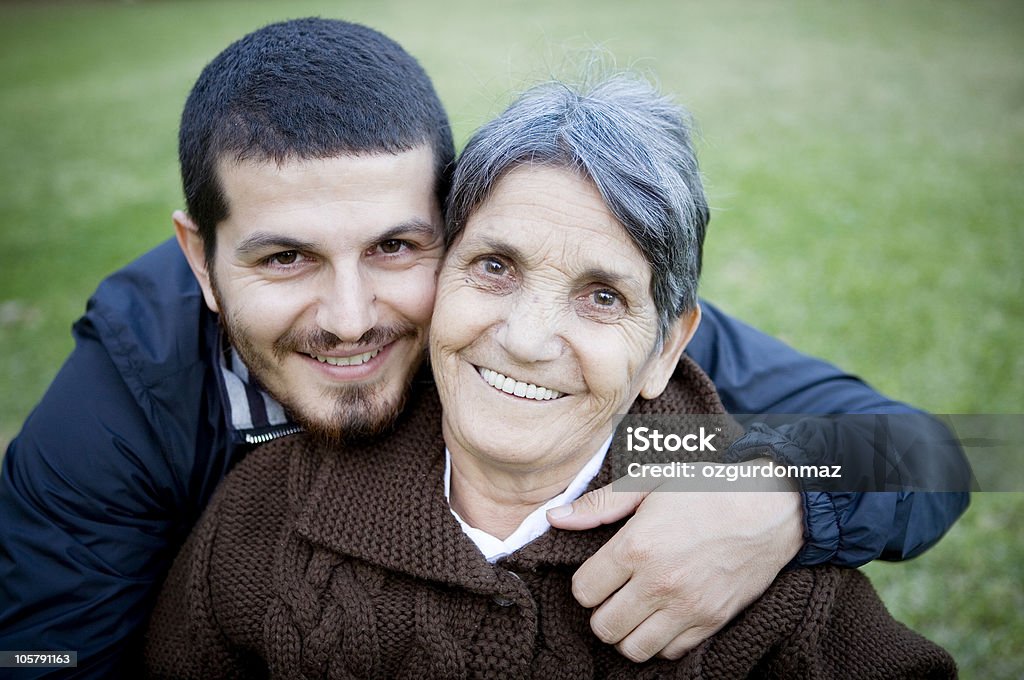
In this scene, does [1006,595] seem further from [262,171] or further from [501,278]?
[262,171]

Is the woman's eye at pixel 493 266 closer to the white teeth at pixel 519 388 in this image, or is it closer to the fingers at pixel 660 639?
the white teeth at pixel 519 388

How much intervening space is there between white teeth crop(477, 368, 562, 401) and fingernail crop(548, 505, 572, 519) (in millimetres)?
362

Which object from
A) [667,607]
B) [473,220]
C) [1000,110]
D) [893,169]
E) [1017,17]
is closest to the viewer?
[667,607]

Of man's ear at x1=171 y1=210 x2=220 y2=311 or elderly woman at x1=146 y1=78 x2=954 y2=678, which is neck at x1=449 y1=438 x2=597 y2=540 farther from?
man's ear at x1=171 y1=210 x2=220 y2=311

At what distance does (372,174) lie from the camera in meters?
2.40

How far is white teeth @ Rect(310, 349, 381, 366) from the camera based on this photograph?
8.46 ft

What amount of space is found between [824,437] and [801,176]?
733 centimetres

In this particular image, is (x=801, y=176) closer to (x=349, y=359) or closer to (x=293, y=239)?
(x=349, y=359)

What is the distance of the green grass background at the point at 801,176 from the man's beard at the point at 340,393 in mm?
776

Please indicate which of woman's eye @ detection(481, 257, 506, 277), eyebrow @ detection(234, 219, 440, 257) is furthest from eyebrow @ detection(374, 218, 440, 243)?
woman's eye @ detection(481, 257, 506, 277)

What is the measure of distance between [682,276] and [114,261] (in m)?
6.98

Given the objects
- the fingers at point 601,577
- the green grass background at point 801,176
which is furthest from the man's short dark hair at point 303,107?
the fingers at point 601,577

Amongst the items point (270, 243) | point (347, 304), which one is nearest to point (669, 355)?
point (347, 304)

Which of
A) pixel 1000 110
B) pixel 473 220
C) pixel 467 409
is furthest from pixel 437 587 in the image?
pixel 1000 110
